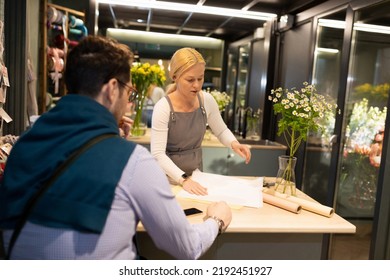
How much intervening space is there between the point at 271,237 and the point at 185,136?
855 mm

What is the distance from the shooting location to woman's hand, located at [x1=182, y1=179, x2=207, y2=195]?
1.63m

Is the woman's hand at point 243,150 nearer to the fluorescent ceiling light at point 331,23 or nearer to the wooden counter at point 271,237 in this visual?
the wooden counter at point 271,237

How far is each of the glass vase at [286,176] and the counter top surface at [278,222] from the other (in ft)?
0.86

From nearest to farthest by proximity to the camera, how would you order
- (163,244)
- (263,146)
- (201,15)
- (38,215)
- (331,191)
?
(38,215), (163,244), (331,191), (263,146), (201,15)

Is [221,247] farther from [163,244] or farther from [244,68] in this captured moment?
[244,68]

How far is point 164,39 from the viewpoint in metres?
4.22

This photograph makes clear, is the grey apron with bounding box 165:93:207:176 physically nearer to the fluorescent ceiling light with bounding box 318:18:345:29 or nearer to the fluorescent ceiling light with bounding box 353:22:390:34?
the fluorescent ceiling light with bounding box 353:22:390:34

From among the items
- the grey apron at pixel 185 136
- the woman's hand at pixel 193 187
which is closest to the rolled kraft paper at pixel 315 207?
the woman's hand at pixel 193 187

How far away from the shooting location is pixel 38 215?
33.7 inches

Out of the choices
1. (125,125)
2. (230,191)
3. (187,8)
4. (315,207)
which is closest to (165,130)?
(230,191)

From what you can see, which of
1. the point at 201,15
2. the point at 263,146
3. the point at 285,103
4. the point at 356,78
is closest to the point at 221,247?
the point at 285,103

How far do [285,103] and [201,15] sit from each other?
231 centimetres

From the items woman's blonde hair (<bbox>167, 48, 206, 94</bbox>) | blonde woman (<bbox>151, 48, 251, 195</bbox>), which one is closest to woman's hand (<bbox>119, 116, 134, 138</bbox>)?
blonde woman (<bbox>151, 48, 251, 195</bbox>)

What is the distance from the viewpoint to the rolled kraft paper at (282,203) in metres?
1.49
